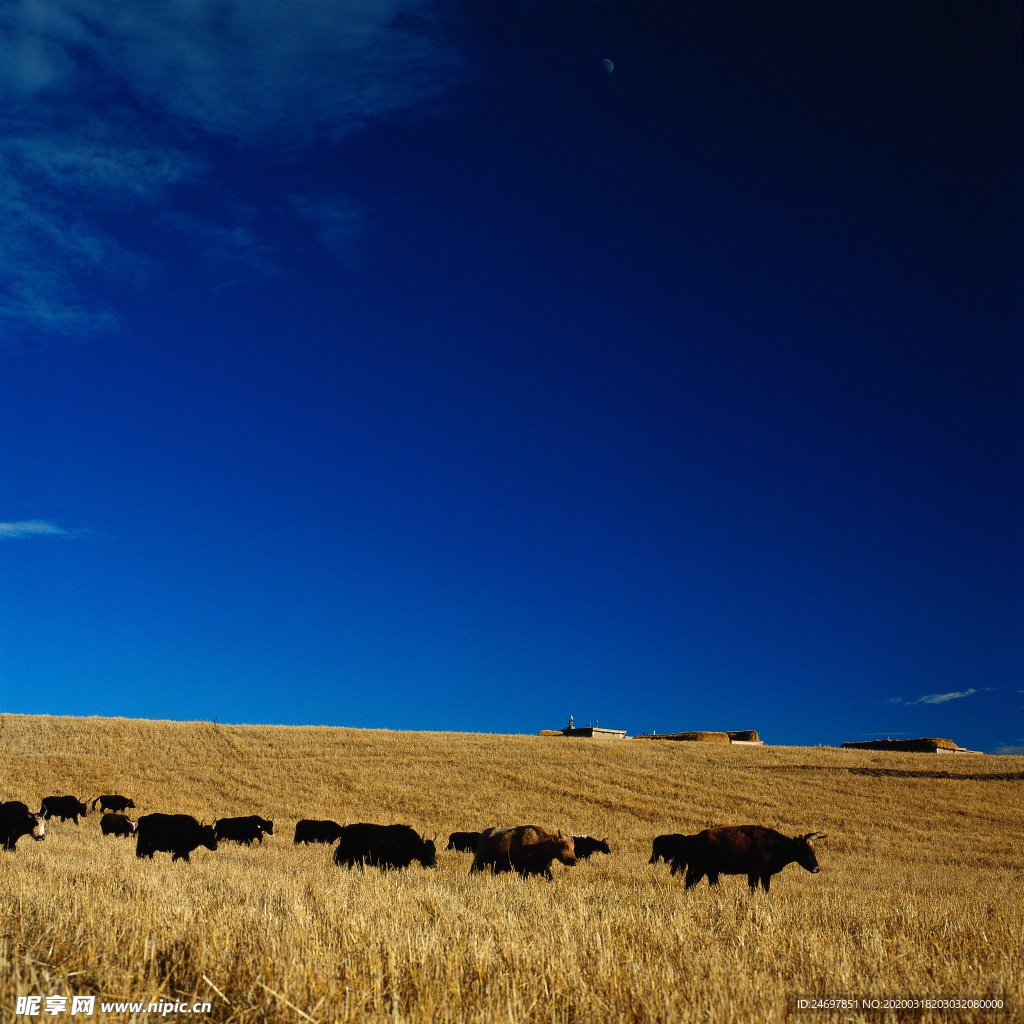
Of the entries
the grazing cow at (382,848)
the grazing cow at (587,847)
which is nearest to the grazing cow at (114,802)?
the grazing cow at (382,848)

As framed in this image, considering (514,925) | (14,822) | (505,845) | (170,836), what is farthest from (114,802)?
(514,925)

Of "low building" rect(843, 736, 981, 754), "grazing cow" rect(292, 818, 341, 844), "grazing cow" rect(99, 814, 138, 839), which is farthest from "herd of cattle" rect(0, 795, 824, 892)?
"low building" rect(843, 736, 981, 754)

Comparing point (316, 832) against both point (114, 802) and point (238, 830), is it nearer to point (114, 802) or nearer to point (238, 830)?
point (238, 830)

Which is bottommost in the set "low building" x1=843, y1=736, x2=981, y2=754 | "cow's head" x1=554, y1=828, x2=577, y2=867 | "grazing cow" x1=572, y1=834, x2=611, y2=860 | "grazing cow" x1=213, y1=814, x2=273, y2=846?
"grazing cow" x1=213, y1=814, x2=273, y2=846

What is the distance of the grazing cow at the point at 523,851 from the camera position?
1480 centimetres

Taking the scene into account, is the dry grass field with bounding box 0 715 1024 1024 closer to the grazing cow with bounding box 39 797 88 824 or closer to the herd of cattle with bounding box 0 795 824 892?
Result: the herd of cattle with bounding box 0 795 824 892

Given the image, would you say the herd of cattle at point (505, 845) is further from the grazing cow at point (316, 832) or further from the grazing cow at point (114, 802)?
the grazing cow at point (114, 802)

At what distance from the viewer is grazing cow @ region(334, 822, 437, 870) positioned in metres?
16.4

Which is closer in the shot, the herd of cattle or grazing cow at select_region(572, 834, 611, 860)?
the herd of cattle

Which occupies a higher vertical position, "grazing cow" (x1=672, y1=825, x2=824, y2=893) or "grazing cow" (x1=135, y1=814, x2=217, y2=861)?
"grazing cow" (x1=672, y1=825, x2=824, y2=893)

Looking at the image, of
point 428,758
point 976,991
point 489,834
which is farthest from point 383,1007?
point 428,758

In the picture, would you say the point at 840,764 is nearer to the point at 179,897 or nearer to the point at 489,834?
the point at 489,834

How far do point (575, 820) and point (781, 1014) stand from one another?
24.4m

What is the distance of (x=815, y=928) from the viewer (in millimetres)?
7961
